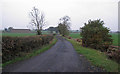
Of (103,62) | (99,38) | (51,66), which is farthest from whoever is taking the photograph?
(99,38)

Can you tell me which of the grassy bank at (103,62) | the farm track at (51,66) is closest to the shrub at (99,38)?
the grassy bank at (103,62)

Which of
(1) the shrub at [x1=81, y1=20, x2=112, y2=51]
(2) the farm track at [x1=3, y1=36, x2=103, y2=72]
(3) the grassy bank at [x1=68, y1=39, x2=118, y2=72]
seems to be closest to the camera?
(2) the farm track at [x1=3, y1=36, x2=103, y2=72]

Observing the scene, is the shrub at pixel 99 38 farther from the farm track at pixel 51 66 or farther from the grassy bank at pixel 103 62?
the farm track at pixel 51 66

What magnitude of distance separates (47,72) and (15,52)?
10.3 feet

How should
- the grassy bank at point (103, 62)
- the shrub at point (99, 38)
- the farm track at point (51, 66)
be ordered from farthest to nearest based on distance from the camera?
the shrub at point (99, 38) → the grassy bank at point (103, 62) → the farm track at point (51, 66)

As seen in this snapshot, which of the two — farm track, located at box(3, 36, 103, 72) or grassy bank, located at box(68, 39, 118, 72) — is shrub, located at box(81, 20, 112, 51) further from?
farm track, located at box(3, 36, 103, 72)

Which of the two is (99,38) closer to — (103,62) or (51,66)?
(103,62)

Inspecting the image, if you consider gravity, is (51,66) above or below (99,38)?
below

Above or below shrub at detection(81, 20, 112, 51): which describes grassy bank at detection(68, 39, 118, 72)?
below

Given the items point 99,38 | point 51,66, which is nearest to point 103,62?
point 51,66

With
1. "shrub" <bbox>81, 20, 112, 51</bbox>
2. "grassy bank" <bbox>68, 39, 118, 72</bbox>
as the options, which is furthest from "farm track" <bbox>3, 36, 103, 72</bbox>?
"shrub" <bbox>81, 20, 112, 51</bbox>

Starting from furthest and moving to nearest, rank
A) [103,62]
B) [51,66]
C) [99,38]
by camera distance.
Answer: [99,38]
[103,62]
[51,66]

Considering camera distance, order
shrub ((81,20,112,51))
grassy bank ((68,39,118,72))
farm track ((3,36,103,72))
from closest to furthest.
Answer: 1. farm track ((3,36,103,72))
2. grassy bank ((68,39,118,72))
3. shrub ((81,20,112,51))

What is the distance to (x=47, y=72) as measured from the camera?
3.00 metres
